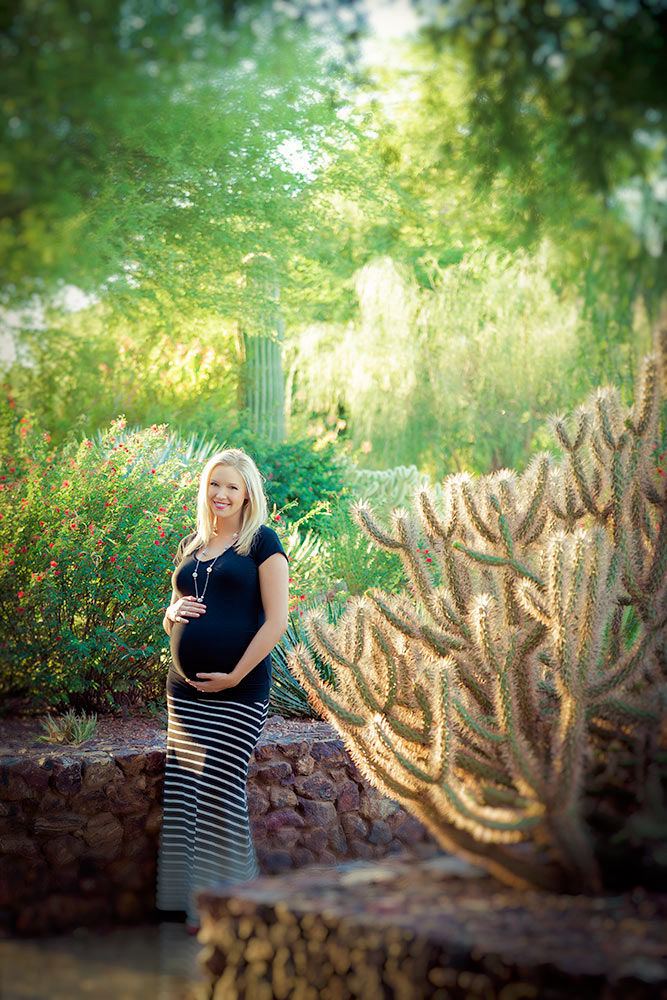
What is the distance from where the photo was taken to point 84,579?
519 cm

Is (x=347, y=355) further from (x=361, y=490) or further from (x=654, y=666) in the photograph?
(x=654, y=666)

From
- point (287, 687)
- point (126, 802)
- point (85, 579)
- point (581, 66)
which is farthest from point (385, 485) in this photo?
point (581, 66)

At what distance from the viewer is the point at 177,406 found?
11.0m

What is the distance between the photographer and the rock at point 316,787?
4.47 m

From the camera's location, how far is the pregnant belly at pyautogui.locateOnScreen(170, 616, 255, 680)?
357cm

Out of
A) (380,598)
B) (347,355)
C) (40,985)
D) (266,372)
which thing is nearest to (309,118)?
(266,372)

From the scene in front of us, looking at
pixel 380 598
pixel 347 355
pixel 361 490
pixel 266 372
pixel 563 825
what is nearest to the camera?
pixel 563 825

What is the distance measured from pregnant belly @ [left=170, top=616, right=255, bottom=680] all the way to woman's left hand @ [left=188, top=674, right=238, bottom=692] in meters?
0.05

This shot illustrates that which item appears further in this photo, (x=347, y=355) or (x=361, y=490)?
(x=347, y=355)

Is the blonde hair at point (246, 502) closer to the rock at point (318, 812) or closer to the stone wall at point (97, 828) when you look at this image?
the stone wall at point (97, 828)

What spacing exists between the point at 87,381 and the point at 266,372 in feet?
7.81

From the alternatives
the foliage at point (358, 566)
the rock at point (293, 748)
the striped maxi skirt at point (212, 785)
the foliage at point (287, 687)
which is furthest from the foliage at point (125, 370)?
the striped maxi skirt at point (212, 785)

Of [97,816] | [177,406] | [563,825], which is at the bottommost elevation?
[97,816]

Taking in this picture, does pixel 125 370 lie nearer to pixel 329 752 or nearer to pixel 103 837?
pixel 329 752
